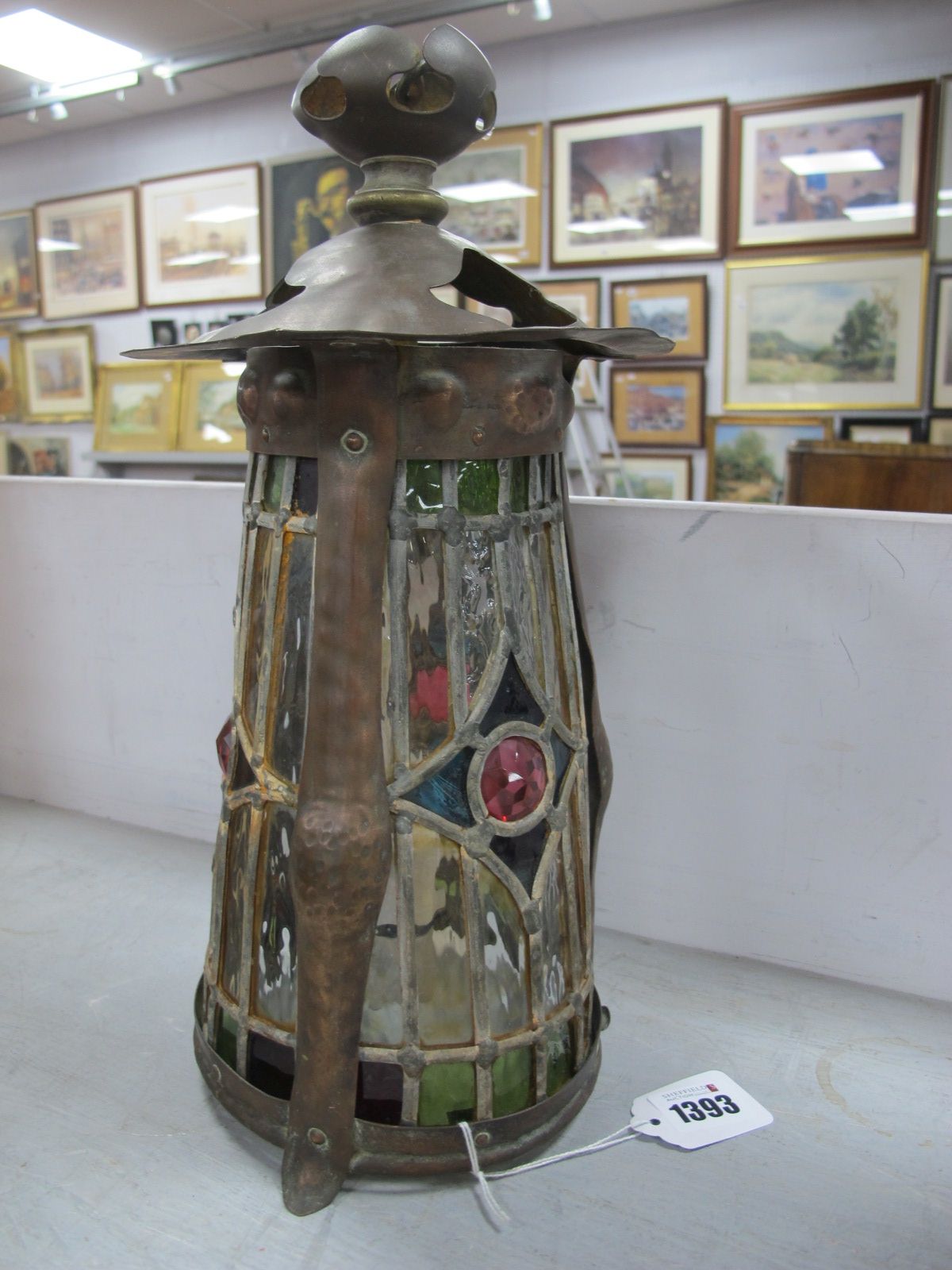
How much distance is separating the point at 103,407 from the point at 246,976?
11.9 ft

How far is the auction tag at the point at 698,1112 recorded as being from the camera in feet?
3.41

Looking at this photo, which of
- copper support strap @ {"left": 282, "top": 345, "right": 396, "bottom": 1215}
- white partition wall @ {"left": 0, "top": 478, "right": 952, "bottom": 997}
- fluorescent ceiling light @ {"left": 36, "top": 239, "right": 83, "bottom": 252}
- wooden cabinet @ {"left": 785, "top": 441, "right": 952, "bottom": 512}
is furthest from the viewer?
fluorescent ceiling light @ {"left": 36, "top": 239, "right": 83, "bottom": 252}

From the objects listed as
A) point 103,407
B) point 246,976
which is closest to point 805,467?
point 246,976

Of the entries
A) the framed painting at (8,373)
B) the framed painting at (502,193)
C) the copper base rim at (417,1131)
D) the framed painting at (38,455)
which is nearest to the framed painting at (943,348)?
the framed painting at (502,193)

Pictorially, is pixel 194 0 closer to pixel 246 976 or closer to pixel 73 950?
pixel 73 950

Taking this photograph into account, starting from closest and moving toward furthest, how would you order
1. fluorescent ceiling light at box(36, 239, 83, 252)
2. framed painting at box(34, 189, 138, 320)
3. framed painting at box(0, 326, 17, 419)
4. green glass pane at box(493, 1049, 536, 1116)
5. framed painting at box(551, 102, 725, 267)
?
green glass pane at box(493, 1049, 536, 1116) < framed painting at box(551, 102, 725, 267) < framed painting at box(34, 189, 138, 320) < fluorescent ceiling light at box(36, 239, 83, 252) < framed painting at box(0, 326, 17, 419)

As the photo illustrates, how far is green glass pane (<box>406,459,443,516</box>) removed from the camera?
90 cm

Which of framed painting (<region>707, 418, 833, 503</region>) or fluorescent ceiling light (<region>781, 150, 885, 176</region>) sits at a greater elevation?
fluorescent ceiling light (<region>781, 150, 885, 176</region>)

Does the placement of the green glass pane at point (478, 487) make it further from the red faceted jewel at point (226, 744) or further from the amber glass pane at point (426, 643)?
the red faceted jewel at point (226, 744)

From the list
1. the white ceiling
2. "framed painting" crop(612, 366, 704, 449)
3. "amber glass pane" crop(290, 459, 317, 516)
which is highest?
the white ceiling

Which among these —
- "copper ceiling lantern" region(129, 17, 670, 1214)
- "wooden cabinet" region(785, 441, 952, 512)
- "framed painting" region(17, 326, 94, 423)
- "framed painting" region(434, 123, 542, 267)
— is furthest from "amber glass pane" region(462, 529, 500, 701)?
"framed painting" region(17, 326, 94, 423)

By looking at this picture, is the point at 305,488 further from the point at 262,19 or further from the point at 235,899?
the point at 262,19

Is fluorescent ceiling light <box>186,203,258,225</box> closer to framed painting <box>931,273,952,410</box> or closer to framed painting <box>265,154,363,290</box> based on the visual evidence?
framed painting <box>265,154,363,290</box>

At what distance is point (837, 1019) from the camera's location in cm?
126
